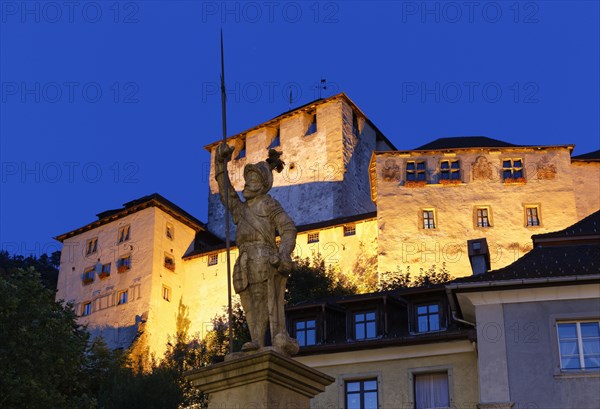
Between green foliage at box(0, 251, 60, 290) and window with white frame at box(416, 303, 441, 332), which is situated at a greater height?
green foliage at box(0, 251, 60, 290)

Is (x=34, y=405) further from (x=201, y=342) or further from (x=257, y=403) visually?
(x=201, y=342)

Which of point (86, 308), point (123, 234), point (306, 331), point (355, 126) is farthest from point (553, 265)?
point (355, 126)

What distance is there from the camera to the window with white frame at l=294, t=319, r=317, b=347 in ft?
96.3

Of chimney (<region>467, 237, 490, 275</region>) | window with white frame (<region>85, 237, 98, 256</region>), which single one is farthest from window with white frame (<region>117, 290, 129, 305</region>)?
chimney (<region>467, 237, 490, 275</region>)

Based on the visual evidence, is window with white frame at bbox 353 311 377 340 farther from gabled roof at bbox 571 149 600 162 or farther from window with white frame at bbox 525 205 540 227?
gabled roof at bbox 571 149 600 162

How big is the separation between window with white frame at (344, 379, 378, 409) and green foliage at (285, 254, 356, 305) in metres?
24.2

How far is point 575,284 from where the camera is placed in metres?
23.4

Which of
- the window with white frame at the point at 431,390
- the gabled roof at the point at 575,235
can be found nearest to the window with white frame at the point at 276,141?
the window with white frame at the point at 431,390

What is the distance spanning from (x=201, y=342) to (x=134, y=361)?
4457 mm

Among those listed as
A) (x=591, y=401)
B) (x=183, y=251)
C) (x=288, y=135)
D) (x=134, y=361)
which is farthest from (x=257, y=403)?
(x=288, y=135)

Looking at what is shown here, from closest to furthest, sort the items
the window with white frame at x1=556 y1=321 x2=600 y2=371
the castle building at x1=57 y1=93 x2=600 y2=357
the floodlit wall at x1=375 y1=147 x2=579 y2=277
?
the window with white frame at x1=556 y1=321 x2=600 y2=371 → the floodlit wall at x1=375 y1=147 x2=579 y2=277 → the castle building at x1=57 y1=93 x2=600 y2=357

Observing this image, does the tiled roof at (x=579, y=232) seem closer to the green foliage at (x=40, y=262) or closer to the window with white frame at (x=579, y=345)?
the window with white frame at (x=579, y=345)

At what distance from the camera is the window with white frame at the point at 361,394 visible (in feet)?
89.4

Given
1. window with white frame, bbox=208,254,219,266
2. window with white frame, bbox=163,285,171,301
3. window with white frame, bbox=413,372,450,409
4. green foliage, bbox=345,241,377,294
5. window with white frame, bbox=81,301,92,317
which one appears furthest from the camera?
window with white frame, bbox=81,301,92,317
